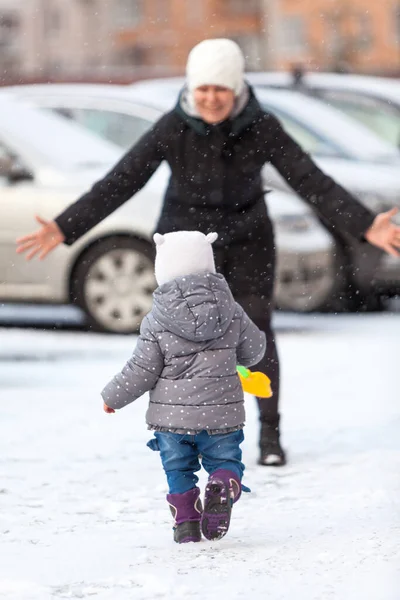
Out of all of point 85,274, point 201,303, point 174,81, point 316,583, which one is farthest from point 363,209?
point 174,81

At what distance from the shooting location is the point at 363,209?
639cm

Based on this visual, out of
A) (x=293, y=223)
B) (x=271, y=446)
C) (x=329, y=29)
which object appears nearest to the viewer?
(x=271, y=446)

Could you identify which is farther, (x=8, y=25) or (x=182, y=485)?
(x=8, y=25)

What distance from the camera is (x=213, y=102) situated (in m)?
6.18

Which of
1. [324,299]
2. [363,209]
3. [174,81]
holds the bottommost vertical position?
[324,299]

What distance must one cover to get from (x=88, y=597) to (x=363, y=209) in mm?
2482

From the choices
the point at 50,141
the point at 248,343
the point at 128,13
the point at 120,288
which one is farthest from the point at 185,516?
the point at 128,13

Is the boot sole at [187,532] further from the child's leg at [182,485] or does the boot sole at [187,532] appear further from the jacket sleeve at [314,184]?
the jacket sleeve at [314,184]

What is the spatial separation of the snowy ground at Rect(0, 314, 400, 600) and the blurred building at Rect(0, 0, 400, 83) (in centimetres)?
6688

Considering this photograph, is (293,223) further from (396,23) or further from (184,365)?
(396,23)

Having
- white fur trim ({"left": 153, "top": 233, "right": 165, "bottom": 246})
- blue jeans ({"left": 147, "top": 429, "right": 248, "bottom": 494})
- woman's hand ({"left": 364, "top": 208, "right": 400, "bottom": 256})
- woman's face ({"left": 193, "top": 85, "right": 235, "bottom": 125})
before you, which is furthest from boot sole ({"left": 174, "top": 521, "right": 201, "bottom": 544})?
woman's face ({"left": 193, "top": 85, "right": 235, "bottom": 125})

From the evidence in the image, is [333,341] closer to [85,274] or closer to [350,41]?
[85,274]

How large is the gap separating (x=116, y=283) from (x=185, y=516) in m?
5.84

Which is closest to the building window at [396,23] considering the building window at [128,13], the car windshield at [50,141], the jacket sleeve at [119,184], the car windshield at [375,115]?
the building window at [128,13]
